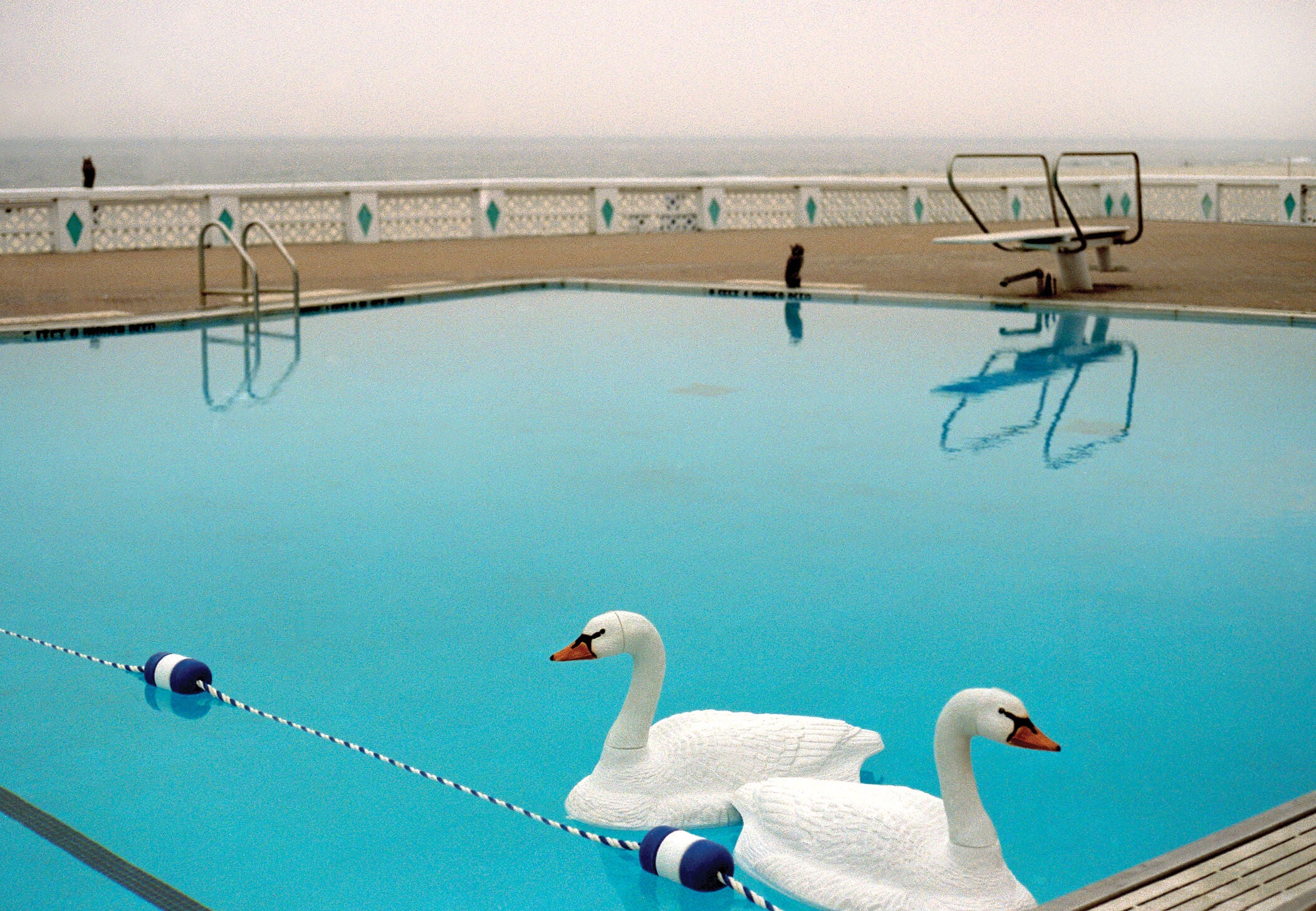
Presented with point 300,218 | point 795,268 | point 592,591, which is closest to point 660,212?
point 300,218

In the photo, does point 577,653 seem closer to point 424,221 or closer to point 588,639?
point 588,639

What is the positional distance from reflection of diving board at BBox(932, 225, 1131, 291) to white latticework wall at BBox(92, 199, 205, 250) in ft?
48.0

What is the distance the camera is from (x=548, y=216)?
1100 inches

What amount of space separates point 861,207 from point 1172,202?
7.61m

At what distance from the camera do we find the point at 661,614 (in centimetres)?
629

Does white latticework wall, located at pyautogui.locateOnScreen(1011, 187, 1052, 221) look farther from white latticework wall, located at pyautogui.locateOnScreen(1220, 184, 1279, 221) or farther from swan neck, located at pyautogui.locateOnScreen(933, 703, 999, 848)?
swan neck, located at pyautogui.locateOnScreen(933, 703, 999, 848)

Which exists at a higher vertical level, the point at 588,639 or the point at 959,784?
the point at 588,639

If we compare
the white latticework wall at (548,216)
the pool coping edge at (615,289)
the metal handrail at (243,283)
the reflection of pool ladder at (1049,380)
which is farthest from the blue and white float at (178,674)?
the white latticework wall at (548,216)

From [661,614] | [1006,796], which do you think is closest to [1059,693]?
[1006,796]

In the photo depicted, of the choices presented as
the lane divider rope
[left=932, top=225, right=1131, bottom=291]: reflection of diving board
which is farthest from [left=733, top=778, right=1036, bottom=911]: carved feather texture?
[left=932, top=225, right=1131, bottom=291]: reflection of diving board

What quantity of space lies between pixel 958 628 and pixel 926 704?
877mm

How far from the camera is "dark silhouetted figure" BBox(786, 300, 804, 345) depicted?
14258mm

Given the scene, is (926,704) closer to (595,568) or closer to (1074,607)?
(1074,607)

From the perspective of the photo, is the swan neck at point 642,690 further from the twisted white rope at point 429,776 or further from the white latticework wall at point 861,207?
the white latticework wall at point 861,207
